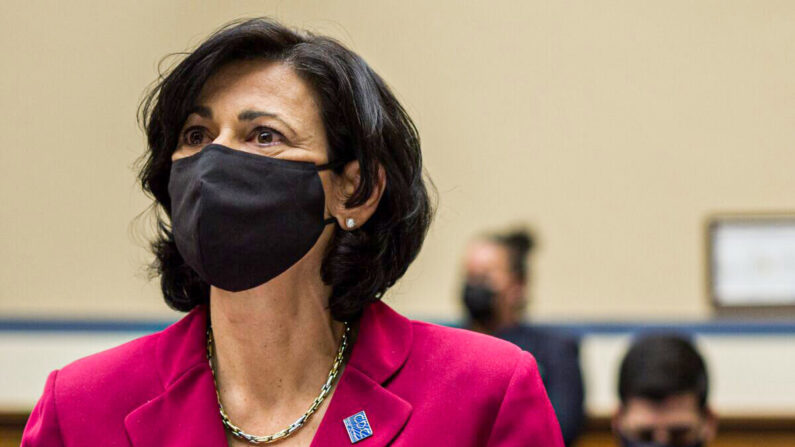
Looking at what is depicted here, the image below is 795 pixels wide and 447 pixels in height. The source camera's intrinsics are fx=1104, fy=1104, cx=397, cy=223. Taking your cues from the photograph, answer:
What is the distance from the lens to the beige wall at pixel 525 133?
240 inches

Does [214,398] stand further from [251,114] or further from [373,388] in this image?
[251,114]

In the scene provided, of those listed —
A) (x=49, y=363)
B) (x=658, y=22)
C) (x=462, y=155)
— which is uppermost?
(x=658, y=22)

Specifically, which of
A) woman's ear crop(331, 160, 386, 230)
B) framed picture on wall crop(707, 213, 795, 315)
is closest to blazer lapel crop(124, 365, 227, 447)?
woman's ear crop(331, 160, 386, 230)

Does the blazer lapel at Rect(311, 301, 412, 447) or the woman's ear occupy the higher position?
the woman's ear

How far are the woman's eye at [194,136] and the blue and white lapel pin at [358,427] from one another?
50 cm

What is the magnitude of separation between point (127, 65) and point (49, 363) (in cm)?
170

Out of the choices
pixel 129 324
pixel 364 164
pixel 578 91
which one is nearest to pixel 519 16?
pixel 578 91

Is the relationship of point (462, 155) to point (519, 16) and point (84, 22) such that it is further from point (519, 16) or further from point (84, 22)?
point (84, 22)

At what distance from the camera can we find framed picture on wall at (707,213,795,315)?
5.89 metres

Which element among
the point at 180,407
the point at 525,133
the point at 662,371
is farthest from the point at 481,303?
the point at 180,407

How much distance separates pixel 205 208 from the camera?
165 cm

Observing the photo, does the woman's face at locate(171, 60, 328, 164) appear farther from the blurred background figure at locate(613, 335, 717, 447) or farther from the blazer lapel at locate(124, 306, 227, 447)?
the blurred background figure at locate(613, 335, 717, 447)

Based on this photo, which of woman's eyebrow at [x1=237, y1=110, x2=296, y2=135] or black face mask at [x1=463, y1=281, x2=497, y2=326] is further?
black face mask at [x1=463, y1=281, x2=497, y2=326]

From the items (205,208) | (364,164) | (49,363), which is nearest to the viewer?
(205,208)
